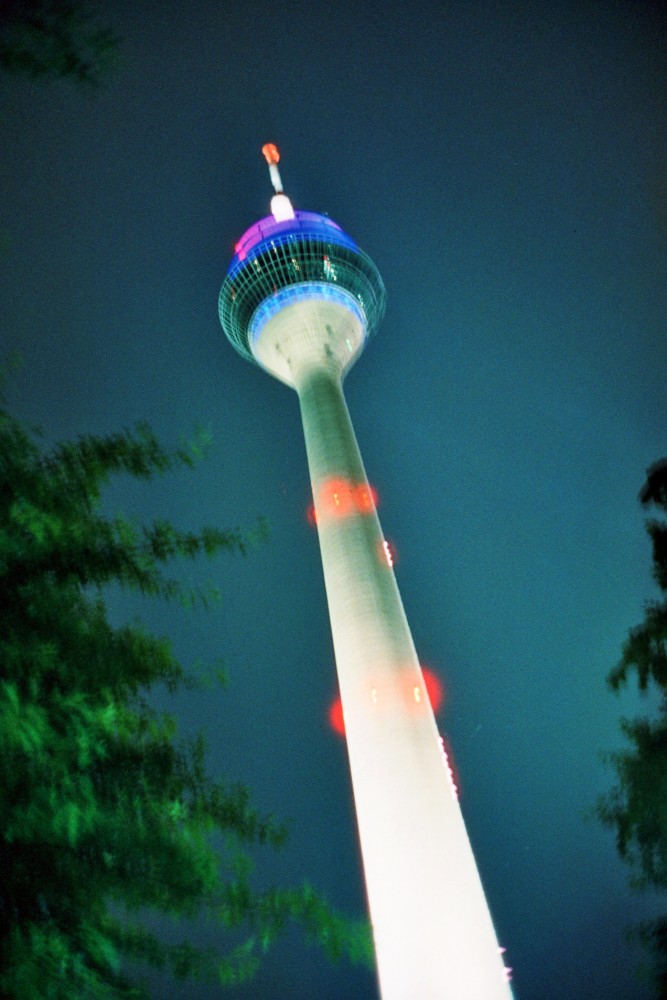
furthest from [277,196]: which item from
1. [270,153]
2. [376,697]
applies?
[376,697]

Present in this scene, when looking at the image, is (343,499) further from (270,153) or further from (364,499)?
(270,153)

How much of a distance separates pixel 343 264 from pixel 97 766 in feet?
113

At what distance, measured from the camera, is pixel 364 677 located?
22.2 meters

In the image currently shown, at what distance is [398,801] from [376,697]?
9.98ft

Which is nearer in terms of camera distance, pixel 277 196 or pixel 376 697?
pixel 376 697

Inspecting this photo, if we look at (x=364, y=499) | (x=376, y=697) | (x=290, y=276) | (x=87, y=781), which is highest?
(x=290, y=276)

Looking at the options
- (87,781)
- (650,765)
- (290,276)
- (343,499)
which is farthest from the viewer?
(290,276)

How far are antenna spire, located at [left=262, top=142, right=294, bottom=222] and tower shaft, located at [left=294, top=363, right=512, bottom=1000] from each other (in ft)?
68.1

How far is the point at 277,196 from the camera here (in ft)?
135

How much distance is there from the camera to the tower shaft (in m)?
18.0

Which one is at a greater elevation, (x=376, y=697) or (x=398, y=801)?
(x=376, y=697)

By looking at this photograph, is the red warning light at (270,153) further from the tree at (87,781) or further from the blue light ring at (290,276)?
the tree at (87,781)

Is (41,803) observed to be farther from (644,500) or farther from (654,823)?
(654,823)

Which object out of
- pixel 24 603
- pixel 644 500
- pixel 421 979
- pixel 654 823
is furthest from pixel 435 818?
pixel 24 603
